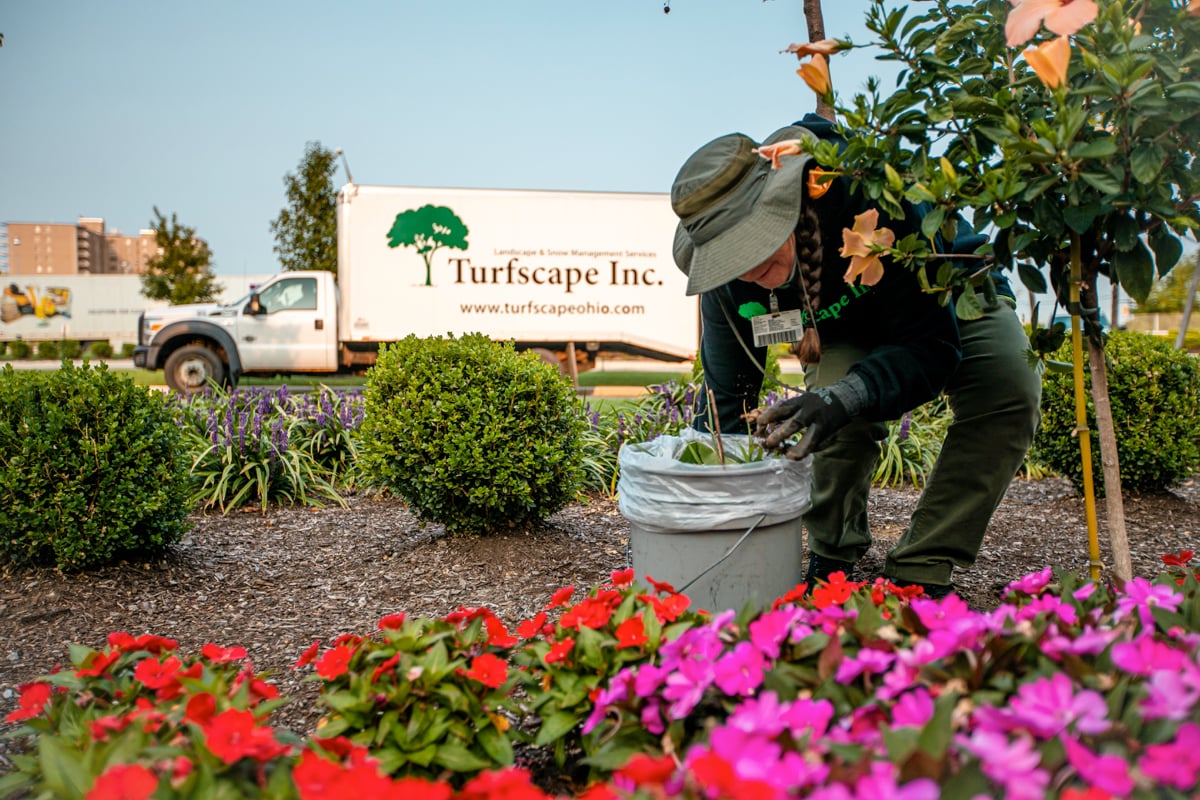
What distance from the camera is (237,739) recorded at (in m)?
1.04

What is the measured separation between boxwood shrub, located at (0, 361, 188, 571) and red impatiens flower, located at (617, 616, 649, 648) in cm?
246

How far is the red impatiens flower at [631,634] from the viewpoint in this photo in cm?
135

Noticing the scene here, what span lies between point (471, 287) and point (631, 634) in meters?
11.9

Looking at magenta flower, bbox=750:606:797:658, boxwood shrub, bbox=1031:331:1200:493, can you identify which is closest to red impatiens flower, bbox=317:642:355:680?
magenta flower, bbox=750:606:797:658

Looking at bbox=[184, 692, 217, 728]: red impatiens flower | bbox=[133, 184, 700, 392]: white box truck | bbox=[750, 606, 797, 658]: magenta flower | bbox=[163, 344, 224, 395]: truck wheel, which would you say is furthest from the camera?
bbox=[133, 184, 700, 392]: white box truck

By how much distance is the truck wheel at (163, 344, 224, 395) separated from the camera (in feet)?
38.3

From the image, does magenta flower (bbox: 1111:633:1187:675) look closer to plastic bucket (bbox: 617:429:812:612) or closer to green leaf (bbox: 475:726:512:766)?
green leaf (bbox: 475:726:512:766)

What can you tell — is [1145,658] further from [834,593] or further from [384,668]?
[384,668]

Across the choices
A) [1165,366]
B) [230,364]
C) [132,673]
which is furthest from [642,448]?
[230,364]

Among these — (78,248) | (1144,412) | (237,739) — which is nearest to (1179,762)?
(237,739)

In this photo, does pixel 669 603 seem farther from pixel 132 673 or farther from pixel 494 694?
pixel 132 673

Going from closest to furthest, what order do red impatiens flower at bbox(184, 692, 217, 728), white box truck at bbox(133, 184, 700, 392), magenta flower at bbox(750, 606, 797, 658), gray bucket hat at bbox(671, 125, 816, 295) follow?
red impatiens flower at bbox(184, 692, 217, 728) < magenta flower at bbox(750, 606, 797, 658) < gray bucket hat at bbox(671, 125, 816, 295) < white box truck at bbox(133, 184, 700, 392)

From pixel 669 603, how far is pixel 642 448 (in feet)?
3.65

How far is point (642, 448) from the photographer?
2572mm
